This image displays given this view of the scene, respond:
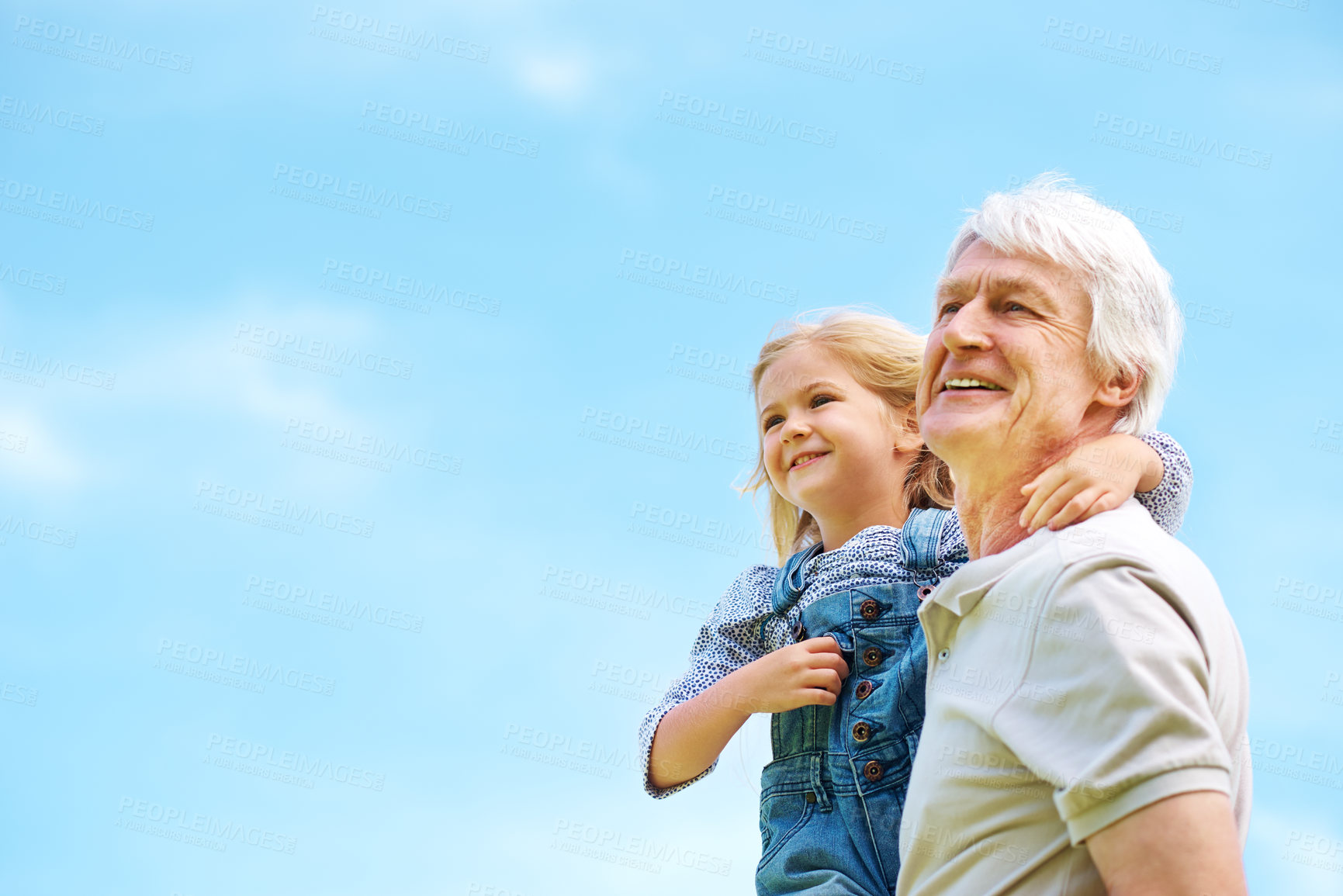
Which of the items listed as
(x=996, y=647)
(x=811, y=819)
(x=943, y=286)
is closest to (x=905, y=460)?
(x=943, y=286)

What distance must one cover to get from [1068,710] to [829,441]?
6.07 feet

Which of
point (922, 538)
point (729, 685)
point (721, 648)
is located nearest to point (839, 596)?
point (922, 538)

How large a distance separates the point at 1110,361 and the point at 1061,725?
1050mm

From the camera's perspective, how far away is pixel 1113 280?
2.72 metres

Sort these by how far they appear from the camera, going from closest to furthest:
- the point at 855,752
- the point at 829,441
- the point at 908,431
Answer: the point at 855,752
the point at 829,441
the point at 908,431

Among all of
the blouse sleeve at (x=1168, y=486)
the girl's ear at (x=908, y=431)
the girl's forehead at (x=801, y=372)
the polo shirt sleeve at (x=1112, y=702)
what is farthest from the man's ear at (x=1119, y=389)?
the girl's forehead at (x=801, y=372)

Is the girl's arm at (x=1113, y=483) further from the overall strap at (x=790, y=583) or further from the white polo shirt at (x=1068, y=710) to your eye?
the overall strap at (x=790, y=583)

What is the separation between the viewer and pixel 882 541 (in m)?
3.49

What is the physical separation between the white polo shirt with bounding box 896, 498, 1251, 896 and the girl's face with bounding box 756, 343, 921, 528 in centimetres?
132

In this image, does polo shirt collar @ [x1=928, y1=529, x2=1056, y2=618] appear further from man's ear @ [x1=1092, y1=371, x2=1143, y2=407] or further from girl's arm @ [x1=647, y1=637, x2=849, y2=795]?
girl's arm @ [x1=647, y1=637, x2=849, y2=795]

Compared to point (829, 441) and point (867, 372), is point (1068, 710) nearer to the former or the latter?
point (829, 441)

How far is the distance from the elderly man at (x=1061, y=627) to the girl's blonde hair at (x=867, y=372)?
951 mm

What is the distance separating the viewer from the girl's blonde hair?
3.90 metres

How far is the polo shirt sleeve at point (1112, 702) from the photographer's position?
184cm
